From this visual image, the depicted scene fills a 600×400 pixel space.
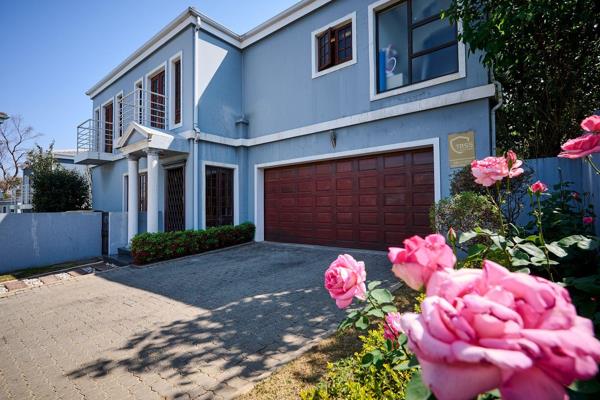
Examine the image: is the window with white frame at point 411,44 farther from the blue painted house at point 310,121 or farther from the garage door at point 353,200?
the garage door at point 353,200

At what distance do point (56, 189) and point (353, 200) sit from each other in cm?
1423

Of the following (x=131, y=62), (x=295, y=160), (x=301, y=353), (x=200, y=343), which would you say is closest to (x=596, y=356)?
(x=301, y=353)

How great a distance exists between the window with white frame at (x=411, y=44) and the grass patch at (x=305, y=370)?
665cm

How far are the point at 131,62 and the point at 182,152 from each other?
6403 mm

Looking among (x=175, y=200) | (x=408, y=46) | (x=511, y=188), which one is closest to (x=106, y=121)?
(x=175, y=200)

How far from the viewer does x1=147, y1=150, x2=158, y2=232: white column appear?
9.28 meters

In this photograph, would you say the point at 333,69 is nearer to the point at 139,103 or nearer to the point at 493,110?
the point at 493,110

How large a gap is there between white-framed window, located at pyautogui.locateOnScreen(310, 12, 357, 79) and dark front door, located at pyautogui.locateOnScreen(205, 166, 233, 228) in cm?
462

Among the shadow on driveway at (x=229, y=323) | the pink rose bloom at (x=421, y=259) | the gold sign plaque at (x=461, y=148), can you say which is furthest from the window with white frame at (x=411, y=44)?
the pink rose bloom at (x=421, y=259)

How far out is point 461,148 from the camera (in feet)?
21.4

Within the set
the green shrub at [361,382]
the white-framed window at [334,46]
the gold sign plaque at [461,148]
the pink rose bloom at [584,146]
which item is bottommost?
the green shrub at [361,382]

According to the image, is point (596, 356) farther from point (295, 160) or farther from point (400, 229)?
point (295, 160)

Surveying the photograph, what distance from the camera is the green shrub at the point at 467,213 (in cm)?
500

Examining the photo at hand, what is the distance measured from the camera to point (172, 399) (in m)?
2.54
